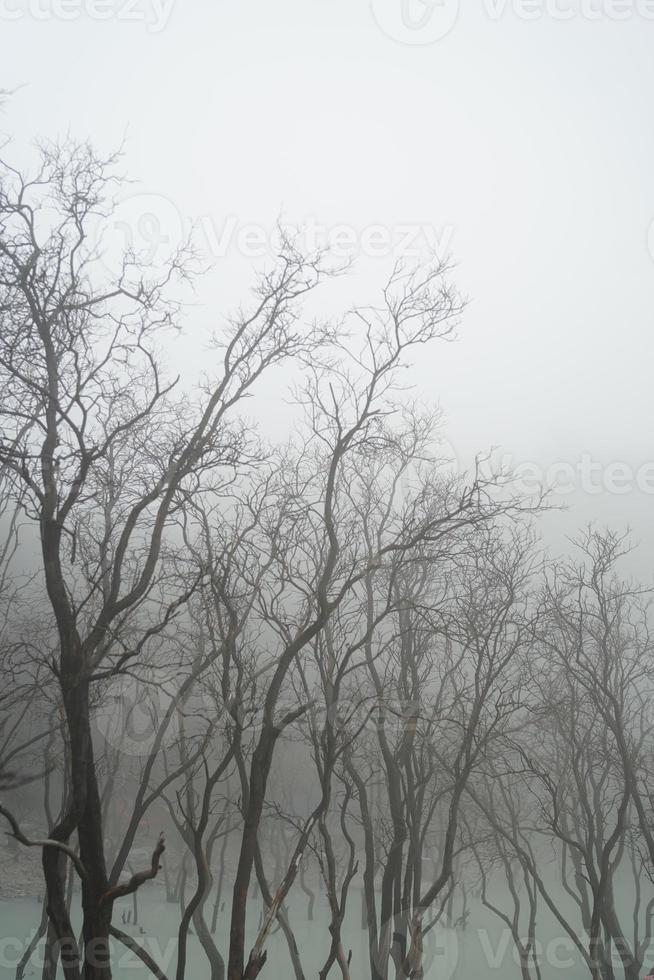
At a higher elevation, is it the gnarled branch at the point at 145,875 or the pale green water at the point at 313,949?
the gnarled branch at the point at 145,875

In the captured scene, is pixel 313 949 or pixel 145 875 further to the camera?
pixel 313 949

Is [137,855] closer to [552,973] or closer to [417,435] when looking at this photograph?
[552,973]

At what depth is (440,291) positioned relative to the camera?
28.1ft

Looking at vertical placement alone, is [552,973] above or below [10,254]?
below

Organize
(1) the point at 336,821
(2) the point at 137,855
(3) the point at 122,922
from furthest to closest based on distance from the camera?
1. (1) the point at 336,821
2. (2) the point at 137,855
3. (3) the point at 122,922

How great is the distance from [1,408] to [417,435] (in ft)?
24.2

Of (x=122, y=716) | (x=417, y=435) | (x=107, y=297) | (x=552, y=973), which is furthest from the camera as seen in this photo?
(x=552, y=973)

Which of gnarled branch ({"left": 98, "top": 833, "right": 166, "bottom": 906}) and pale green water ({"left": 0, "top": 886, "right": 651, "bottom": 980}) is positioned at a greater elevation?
gnarled branch ({"left": 98, "top": 833, "right": 166, "bottom": 906})

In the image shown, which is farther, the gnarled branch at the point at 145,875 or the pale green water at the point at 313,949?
the pale green water at the point at 313,949

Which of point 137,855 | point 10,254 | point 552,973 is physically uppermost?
point 10,254

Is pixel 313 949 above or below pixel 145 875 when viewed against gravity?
below

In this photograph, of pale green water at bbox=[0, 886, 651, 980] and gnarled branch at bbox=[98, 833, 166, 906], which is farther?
pale green water at bbox=[0, 886, 651, 980]

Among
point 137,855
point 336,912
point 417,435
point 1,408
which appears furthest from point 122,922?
point 1,408

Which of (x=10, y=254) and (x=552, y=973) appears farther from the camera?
(x=552, y=973)
